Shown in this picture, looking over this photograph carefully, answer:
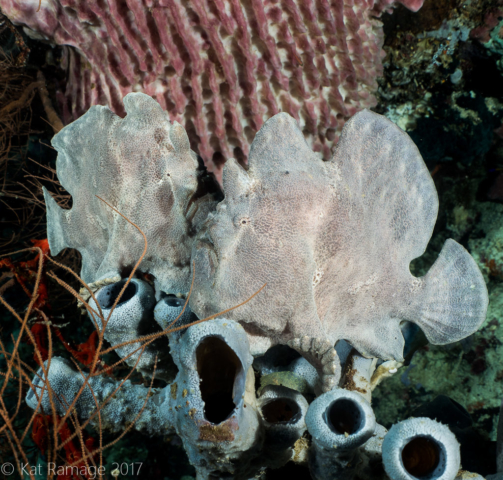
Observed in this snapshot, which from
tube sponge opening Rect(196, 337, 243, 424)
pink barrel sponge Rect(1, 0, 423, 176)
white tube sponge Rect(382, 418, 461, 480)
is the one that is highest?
pink barrel sponge Rect(1, 0, 423, 176)

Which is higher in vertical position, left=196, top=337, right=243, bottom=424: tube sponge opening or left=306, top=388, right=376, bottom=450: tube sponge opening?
left=196, top=337, right=243, bottom=424: tube sponge opening

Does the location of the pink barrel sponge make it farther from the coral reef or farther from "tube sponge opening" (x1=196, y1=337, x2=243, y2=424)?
"tube sponge opening" (x1=196, y1=337, x2=243, y2=424)

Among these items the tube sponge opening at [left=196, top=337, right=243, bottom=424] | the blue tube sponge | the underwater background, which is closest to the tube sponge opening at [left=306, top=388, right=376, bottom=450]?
the blue tube sponge

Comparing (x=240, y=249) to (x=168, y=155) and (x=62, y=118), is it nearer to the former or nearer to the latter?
(x=168, y=155)

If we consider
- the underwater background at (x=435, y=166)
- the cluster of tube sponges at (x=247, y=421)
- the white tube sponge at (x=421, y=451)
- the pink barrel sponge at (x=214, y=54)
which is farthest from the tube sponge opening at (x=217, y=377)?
the underwater background at (x=435, y=166)

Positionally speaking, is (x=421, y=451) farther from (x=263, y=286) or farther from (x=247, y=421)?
(x=263, y=286)

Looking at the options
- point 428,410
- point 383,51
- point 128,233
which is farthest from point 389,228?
point 428,410
